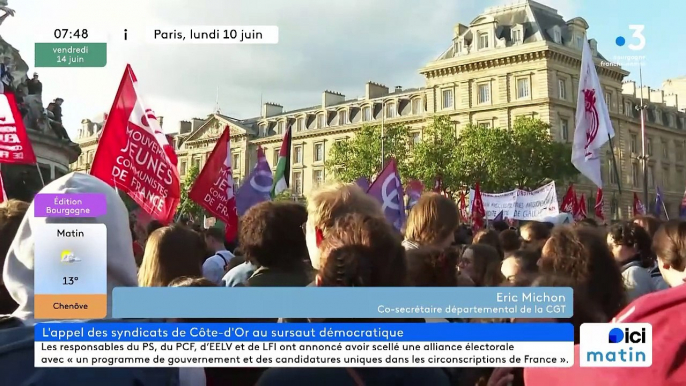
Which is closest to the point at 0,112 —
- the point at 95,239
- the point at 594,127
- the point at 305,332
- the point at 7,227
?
the point at 7,227

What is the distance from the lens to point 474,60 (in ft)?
13.7

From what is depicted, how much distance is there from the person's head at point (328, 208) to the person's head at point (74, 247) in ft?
2.22

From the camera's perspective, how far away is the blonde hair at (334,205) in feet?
8.20

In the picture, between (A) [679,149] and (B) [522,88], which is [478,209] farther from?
(B) [522,88]

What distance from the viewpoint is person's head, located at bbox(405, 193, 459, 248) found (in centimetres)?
329

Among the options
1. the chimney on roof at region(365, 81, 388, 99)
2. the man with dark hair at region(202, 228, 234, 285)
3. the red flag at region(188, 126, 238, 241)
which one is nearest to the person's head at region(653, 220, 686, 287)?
the chimney on roof at region(365, 81, 388, 99)

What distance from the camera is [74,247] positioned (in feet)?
6.57

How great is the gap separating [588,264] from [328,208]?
105 centimetres

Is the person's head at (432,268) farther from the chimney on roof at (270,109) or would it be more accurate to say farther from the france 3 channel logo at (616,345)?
the chimney on roof at (270,109)

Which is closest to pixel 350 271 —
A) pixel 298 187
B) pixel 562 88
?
pixel 562 88

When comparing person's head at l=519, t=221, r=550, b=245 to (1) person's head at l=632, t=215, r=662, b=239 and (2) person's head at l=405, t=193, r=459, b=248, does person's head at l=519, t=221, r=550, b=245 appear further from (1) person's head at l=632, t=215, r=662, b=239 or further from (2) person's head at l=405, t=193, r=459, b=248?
(2) person's head at l=405, t=193, r=459, b=248

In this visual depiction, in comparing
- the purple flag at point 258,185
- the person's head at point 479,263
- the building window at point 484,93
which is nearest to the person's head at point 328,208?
the person's head at point 479,263

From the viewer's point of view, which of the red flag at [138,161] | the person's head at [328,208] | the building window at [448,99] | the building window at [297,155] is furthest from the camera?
the building window at [297,155]

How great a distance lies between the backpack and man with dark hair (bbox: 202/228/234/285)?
2868mm
